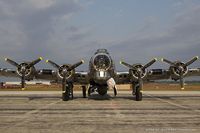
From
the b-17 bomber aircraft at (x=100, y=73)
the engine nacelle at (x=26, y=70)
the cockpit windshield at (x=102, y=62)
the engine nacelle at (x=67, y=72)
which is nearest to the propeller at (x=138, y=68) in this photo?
the b-17 bomber aircraft at (x=100, y=73)

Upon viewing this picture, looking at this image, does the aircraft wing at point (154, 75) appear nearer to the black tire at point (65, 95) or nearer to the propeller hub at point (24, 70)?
the black tire at point (65, 95)

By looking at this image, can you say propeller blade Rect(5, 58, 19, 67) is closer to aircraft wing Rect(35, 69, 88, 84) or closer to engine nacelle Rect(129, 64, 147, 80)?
aircraft wing Rect(35, 69, 88, 84)

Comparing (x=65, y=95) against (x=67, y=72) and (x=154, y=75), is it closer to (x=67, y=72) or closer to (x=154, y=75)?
(x=67, y=72)

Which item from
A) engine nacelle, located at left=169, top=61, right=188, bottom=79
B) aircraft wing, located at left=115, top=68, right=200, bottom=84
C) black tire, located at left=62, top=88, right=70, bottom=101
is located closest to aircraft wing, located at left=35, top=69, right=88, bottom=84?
black tire, located at left=62, top=88, right=70, bottom=101

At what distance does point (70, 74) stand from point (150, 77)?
1066 cm

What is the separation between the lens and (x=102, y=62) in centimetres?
3291

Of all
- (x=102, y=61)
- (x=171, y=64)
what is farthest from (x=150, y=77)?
(x=102, y=61)

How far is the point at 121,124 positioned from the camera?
14.4 m

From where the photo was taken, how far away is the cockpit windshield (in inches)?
1286

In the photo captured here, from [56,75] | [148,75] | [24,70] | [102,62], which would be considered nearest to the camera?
[102,62]

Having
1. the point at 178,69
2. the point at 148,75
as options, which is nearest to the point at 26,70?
the point at 148,75

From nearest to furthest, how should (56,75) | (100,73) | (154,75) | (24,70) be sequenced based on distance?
(100,73) < (24,70) < (56,75) < (154,75)

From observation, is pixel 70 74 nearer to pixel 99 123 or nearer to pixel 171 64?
pixel 171 64

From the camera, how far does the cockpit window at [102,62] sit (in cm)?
3266
